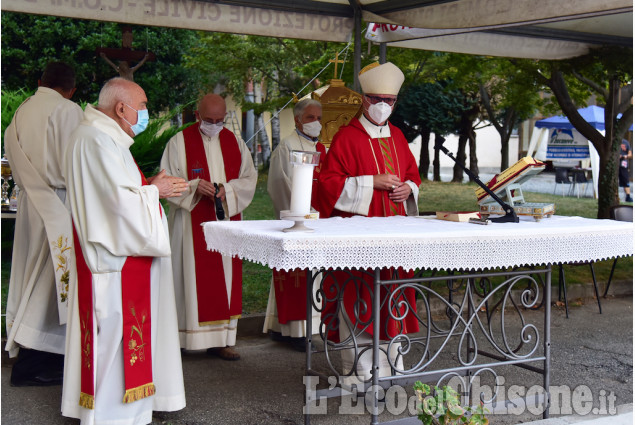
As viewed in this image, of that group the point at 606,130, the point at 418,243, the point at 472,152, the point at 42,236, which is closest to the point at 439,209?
the point at 606,130

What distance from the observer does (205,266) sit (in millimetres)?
5922

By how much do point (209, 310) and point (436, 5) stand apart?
2856mm

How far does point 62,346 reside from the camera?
510cm

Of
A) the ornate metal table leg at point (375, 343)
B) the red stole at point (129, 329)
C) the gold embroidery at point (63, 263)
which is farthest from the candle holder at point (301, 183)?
the gold embroidery at point (63, 263)

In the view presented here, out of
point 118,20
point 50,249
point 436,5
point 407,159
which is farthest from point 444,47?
point 50,249

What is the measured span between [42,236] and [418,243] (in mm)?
2570

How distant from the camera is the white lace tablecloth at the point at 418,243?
3.74 m

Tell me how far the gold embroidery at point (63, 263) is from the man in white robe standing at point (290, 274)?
1.73 meters

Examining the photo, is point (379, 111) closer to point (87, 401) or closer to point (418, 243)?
point (418, 243)

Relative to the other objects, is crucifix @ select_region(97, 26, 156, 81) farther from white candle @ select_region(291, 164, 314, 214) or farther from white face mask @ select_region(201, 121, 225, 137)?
white candle @ select_region(291, 164, 314, 214)

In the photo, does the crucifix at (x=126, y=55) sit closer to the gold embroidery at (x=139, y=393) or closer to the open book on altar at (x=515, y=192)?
the open book on altar at (x=515, y=192)

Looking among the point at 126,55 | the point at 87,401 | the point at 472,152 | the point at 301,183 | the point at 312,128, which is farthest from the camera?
the point at 472,152

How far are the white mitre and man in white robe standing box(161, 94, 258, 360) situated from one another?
4.36 feet

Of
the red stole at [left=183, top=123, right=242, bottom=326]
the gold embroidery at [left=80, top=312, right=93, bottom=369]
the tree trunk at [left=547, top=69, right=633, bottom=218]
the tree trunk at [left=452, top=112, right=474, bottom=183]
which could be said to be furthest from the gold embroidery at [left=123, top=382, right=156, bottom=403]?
the tree trunk at [left=452, top=112, right=474, bottom=183]
